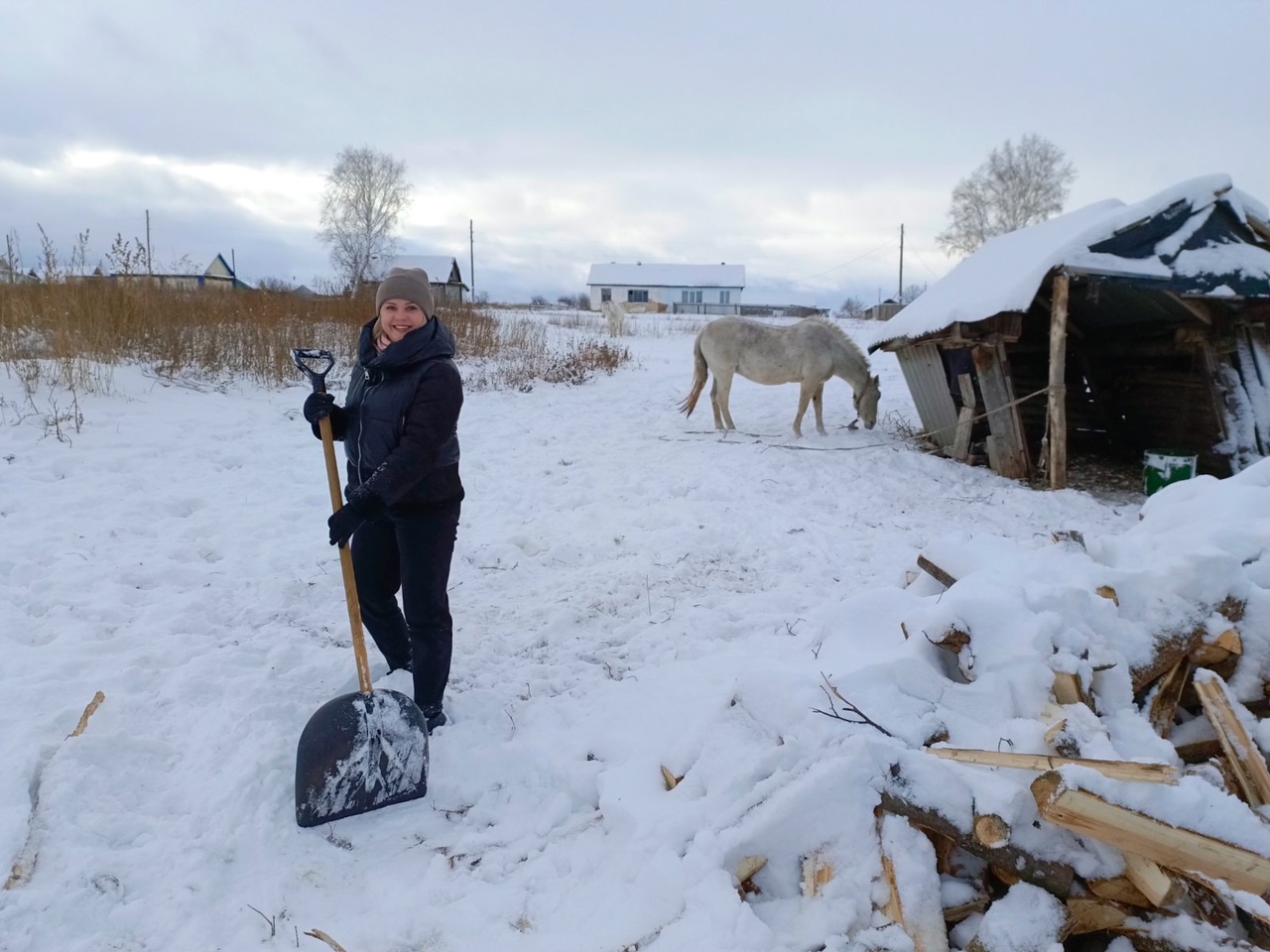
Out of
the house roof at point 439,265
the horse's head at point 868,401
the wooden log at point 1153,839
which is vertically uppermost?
the house roof at point 439,265

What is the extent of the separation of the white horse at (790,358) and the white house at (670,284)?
4777 cm

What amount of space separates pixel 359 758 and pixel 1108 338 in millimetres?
10381

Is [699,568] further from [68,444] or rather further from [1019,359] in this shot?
[1019,359]

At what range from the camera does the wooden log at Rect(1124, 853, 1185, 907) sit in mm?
1875

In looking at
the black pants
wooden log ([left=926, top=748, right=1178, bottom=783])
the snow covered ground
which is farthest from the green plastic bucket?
the black pants

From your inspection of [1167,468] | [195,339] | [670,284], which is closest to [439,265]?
[670,284]

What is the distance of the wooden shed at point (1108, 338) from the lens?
22.2 feet

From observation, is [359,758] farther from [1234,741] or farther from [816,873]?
[1234,741]

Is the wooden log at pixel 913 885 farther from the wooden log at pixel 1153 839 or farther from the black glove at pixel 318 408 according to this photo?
the black glove at pixel 318 408

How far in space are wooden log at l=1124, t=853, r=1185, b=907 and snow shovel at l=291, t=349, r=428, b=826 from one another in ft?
7.95

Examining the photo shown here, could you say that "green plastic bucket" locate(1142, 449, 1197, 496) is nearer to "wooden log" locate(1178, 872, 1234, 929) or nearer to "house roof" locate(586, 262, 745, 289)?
"wooden log" locate(1178, 872, 1234, 929)

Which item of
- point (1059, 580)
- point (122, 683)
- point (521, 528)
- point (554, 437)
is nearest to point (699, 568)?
point (521, 528)

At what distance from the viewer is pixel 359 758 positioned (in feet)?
8.82

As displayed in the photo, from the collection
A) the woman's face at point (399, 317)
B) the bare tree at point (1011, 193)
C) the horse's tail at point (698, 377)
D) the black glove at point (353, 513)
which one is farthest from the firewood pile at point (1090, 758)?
the bare tree at point (1011, 193)
